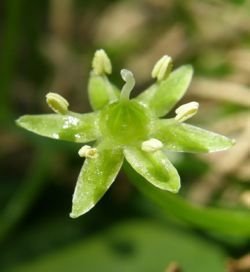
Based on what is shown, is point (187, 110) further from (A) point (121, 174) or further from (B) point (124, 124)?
(A) point (121, 174)

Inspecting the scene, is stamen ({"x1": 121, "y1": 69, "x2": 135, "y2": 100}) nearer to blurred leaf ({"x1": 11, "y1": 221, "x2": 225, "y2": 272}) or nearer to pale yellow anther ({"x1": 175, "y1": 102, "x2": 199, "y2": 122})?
pale yellow anther ({"x1": 175, "y1": 102, "x2": 199, "y2": 122})

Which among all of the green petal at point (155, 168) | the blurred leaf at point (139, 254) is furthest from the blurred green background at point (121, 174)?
the green petal at point (155, 168)

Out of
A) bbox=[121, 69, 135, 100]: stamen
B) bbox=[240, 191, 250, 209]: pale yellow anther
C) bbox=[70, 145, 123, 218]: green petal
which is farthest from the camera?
bbox=[240, 191, 250, 209]: pale yellow anther

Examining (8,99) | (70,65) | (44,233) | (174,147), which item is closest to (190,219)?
(174,147)

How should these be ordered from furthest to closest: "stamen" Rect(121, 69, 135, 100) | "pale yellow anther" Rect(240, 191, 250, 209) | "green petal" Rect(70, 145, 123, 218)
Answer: "pale yellow anther" Rect(240, 191, 250, 209)
"stamen" Rect(121, 69, 135, 100)
"green petal" Rect(70, 145, 123, 218)

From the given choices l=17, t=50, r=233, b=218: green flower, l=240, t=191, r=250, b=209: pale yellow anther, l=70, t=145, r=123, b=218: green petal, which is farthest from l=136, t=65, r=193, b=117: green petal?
l=240, t=191, r=250, b=209: pale yellow anther

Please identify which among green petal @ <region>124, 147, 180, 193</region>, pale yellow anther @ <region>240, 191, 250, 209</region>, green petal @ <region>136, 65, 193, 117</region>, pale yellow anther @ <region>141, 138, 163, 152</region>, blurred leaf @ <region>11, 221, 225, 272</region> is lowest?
blurred leaf @ <region>11, 221, 225, 272</region>
